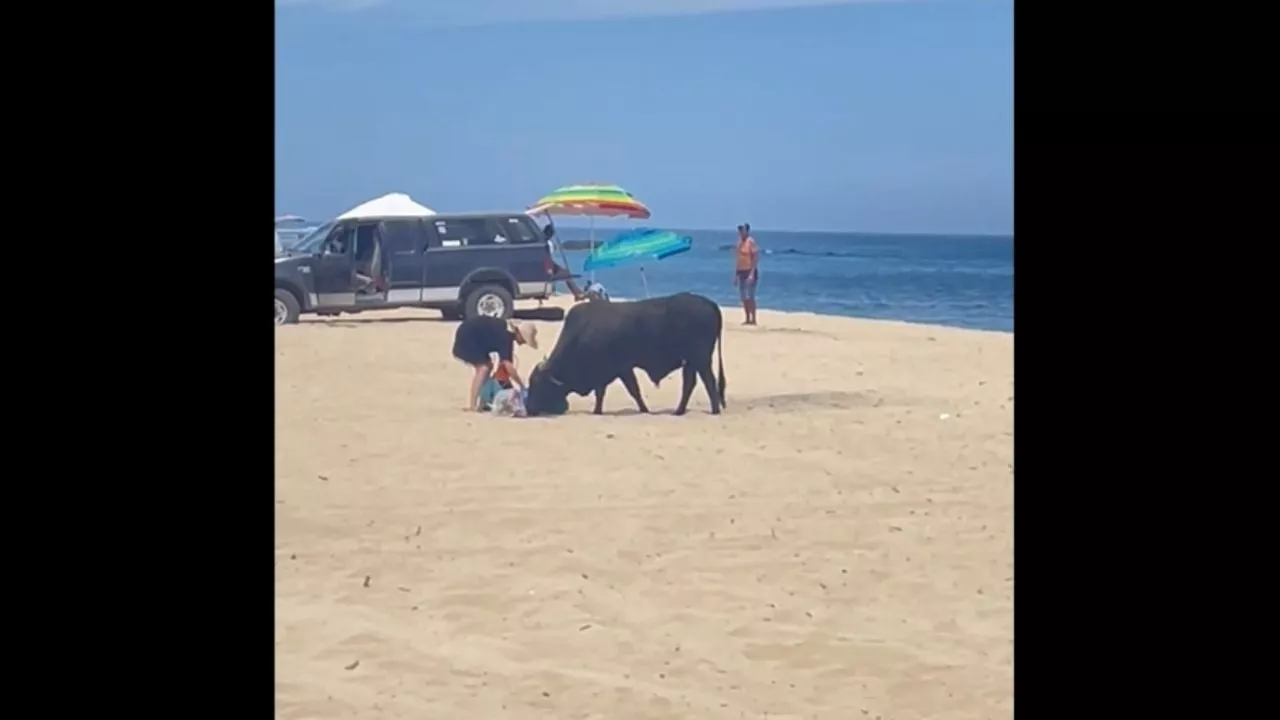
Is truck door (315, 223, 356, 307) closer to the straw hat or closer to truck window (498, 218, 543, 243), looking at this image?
truck window (498, 218, 543, 243)

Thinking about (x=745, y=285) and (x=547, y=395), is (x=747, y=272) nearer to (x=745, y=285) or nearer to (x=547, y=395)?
(x=745, y=285)

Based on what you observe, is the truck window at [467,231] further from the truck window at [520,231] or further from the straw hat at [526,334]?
the straw hat at [526,334]

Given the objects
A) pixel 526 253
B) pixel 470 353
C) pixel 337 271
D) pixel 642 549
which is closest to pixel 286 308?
pixel 337 271

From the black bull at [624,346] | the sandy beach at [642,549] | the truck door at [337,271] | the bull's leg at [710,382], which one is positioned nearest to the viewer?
the sandy beach at [642,549]

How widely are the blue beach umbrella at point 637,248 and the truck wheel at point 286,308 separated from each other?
1.28 metres

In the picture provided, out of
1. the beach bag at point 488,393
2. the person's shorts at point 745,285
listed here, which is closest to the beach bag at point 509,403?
the beach bag at point 488,393

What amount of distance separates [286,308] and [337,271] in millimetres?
263

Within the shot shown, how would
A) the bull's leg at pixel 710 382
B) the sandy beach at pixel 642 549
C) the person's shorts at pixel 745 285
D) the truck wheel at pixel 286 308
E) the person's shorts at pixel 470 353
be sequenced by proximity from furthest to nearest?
the person's shorts at pixel 745 285
the truck wheel at pixel 286 308
the person's shorts at pixel 470 353
the bull's leg at pixel 710 382
the sandy beach at pixel 642 549

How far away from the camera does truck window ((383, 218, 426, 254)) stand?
5980mm

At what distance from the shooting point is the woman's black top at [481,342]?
4902mm

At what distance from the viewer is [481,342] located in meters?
4.99
